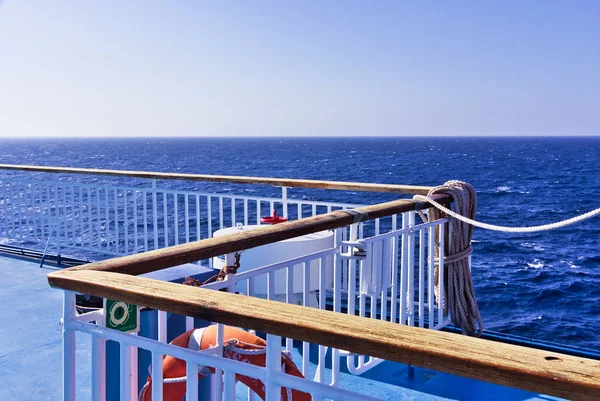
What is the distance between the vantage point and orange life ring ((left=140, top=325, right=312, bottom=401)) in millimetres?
1264

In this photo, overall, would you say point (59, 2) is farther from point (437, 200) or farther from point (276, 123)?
point (276, 123)

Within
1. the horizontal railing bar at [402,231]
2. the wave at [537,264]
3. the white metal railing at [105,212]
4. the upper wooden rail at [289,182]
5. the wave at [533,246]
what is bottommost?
the wave at [537,264]

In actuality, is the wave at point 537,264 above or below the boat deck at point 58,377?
below

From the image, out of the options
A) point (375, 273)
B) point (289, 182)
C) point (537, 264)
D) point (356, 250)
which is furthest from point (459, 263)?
point (537, 264)

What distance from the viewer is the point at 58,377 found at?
2.77 meters

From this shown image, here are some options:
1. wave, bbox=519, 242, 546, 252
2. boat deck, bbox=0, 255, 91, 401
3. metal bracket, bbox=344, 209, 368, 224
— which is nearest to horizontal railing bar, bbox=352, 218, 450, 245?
metal bracket, bbox=344, 209, 368, 224

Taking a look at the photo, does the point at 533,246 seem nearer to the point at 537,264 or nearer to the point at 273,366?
the point at 537,264

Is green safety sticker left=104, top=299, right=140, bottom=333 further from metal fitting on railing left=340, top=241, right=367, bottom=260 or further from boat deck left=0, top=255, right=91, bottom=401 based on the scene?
boat deck left=0, top=255, right=91, bottom=401

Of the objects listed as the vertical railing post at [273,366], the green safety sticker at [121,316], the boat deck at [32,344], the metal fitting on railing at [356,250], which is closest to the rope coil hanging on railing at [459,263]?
the metal fitting on railing at [356,250]

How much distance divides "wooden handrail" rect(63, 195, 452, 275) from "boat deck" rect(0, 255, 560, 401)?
96 cm

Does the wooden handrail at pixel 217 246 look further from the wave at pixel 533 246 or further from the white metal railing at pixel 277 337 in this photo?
the wave at pixel 533 246

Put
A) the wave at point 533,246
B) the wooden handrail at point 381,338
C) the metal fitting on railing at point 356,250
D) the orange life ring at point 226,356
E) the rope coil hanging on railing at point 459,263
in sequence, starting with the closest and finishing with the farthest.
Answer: the wooden handrail at point 381,338, the orange life ring at point 226,356, the metal fitting on railing at point 356,250, the rope coil hanging on railing at point 459,263, the wave at point 533,246

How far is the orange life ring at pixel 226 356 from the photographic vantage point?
1.26 m

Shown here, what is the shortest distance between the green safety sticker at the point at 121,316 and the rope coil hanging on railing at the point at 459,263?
178 cm
